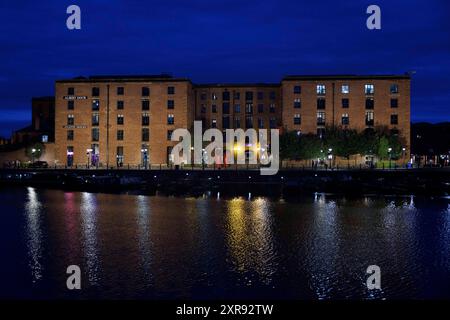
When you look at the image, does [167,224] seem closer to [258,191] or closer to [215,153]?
[258,191]

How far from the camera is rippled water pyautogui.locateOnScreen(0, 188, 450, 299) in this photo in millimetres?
16531

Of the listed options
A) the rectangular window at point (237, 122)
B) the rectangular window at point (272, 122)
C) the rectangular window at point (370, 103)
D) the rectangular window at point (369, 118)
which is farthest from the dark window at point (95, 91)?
the rectangular window at point (369, 118)

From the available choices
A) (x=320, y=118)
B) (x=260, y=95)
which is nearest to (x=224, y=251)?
(x=320, y=118)

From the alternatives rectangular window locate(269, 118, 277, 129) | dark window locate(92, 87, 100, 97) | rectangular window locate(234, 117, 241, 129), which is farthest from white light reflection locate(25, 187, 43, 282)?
rectangular window locate(269, 118, 277, 129)

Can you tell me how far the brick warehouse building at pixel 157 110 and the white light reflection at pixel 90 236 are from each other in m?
44.8

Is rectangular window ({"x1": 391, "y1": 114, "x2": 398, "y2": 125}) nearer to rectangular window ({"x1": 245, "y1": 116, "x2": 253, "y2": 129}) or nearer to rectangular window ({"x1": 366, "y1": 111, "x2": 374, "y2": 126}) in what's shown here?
rectangular window ({"x1": 366, "y1": 111, "x2": 374, "y2": 126})

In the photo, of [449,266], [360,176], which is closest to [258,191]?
[360,176]

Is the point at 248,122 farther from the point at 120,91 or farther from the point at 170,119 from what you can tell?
the point at 120,91

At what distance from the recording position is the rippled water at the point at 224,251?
1653 centimetres

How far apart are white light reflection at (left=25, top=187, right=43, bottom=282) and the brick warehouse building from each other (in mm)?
47169

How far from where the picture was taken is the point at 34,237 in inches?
984

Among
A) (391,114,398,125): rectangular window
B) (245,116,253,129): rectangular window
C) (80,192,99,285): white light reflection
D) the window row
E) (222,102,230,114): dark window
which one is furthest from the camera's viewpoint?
(245,116,253,129): rectangular window

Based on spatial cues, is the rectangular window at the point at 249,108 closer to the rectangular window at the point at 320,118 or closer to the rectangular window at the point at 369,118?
the rectangular window at the point at 320,118
